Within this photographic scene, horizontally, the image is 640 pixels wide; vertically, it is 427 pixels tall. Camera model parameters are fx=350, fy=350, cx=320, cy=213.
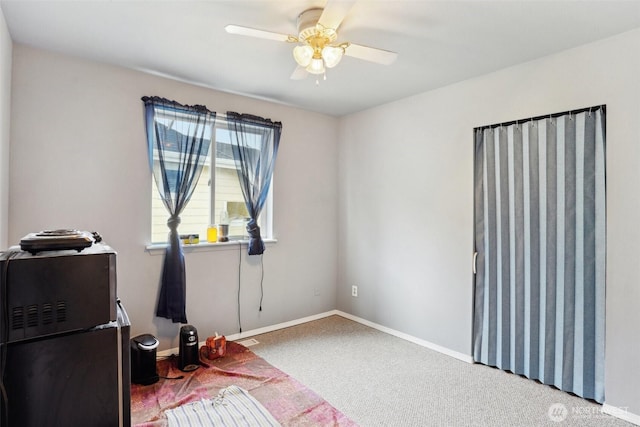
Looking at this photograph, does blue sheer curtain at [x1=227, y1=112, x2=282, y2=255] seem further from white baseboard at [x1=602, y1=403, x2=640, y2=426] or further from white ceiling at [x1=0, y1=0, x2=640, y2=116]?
white baseboard at [x1=602, y1=403, x2=640, y2=426]

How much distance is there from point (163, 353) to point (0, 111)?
7.17 ft

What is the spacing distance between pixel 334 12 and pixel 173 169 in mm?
2051

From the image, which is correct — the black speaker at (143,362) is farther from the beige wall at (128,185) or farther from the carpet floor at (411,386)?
the carpet floor at (411,386)

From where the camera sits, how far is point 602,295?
2357mm

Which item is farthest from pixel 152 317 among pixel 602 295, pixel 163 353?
pixel 602 295

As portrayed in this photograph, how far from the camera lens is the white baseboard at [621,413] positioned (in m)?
2.20

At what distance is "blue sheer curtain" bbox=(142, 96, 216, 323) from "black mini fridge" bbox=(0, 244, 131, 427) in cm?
186

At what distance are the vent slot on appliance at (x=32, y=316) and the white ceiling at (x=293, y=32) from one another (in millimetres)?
1728

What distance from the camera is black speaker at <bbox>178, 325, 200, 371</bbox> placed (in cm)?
287

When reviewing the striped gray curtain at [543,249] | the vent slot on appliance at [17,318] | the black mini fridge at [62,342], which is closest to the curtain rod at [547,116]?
the striped gray curtain at [543,249]

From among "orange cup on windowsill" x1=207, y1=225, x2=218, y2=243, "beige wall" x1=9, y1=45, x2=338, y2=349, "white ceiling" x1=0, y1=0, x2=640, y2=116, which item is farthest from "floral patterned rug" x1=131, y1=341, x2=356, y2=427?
"white ceiling" x1=0, y1=0, x2=640, y2=116

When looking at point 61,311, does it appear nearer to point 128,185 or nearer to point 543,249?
point 128,185

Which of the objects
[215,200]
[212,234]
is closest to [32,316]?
[212,234]

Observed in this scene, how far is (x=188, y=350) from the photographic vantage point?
2873 millimetres
